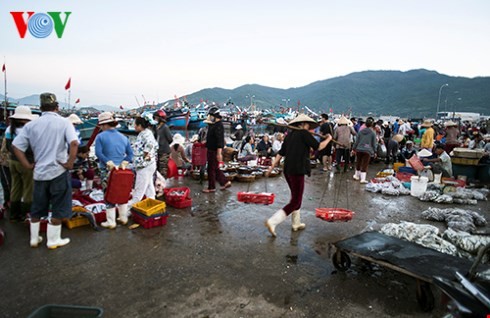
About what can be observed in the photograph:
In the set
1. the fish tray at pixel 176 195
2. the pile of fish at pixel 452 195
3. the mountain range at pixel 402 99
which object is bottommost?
the pile of fish at pixel 452 195

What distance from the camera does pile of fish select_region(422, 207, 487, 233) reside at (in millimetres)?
5180

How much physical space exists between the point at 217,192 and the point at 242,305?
471cm

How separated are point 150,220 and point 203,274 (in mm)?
1807

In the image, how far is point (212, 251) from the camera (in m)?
4.20

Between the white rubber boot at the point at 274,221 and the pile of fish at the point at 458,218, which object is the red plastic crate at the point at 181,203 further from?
the pile of fish at the point at 458,218

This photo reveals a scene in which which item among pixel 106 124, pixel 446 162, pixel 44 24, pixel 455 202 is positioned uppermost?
pixel 44 24

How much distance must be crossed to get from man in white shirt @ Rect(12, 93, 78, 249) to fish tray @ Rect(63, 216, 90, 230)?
0.68m

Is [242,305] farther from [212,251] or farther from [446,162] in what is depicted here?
[446,162]

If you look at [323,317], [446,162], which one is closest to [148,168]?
[323,317]

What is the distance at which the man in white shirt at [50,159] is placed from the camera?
3865 mm

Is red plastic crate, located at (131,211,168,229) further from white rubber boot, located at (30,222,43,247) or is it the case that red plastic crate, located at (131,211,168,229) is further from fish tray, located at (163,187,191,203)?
white rubber boot, located at (30,222,43,247)

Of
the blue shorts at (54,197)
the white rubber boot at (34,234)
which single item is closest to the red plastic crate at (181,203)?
the blue shorts at (54,197)

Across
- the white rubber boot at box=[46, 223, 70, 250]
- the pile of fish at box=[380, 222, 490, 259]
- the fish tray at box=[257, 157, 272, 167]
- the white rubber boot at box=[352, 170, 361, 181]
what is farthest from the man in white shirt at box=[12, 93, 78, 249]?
the white rubber boot at box=[352, 170, 361, 181]

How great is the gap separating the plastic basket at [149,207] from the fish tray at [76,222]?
2.65ft
